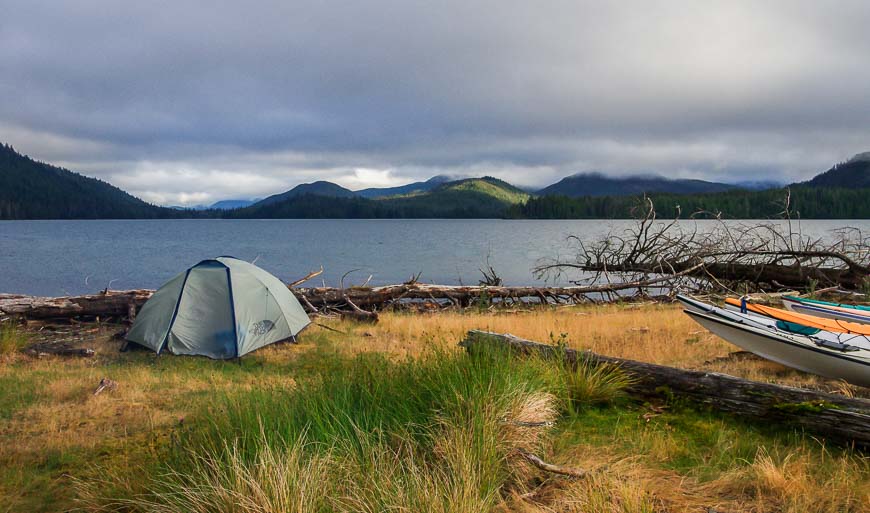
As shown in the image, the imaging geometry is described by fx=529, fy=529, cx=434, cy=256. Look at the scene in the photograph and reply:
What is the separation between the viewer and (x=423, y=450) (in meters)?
4.83

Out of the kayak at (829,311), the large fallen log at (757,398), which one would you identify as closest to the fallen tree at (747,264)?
the kayak at (829,311)

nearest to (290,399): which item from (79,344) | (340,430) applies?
(340,430)

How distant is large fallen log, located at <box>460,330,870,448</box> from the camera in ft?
18.0

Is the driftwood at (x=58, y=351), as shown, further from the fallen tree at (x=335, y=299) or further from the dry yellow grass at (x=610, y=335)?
the dry yellow grass at (x=610, y=335)

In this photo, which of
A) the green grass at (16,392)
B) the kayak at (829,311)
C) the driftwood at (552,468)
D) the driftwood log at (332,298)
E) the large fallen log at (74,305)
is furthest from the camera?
the driftwood log at (332,298)

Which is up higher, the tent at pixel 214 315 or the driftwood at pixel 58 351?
the tent at pixel 214 315

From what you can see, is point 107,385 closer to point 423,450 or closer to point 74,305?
point 423,450

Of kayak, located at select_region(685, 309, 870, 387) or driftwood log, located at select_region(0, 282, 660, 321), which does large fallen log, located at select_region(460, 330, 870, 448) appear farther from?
driftwood log, located at select_region(0, 282, 660, 321)

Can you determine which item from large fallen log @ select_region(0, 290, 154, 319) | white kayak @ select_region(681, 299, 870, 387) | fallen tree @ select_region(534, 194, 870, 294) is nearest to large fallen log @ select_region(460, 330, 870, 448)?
white kayak @ select_region(681, 299, 870, 387)

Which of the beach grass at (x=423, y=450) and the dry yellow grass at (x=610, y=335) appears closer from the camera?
the beach grass at (x=423, y=450)

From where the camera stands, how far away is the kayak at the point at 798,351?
24.1 ft

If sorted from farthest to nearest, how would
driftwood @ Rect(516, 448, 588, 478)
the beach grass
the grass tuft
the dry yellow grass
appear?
the dry yellow grass < the grass tuft < driftwood @ Rect(516, 448, 588, 478) < the beach grass

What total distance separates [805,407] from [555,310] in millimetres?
12432

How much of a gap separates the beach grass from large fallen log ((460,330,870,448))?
180mm
